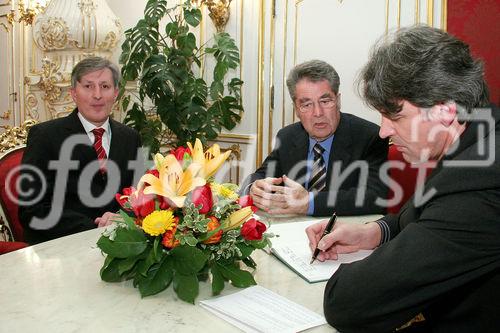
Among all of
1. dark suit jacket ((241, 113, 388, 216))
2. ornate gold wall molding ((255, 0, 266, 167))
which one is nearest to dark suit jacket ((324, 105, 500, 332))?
dark suit jacket ((241, 113, 388, 216))

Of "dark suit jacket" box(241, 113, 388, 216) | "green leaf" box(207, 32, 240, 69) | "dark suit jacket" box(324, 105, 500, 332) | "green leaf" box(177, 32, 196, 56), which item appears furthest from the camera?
"green leaf" box(177, 32, 196, 56)

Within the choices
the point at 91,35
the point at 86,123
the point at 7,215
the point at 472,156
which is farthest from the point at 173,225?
the point at 91,35

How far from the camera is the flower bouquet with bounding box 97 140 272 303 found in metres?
1.27

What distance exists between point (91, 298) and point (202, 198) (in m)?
0.36

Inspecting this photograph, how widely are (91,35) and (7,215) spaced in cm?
254

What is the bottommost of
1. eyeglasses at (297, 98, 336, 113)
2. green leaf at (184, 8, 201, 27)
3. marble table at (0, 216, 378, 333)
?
marble table at (0, 216, 378, 333)

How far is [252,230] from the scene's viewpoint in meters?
1.35

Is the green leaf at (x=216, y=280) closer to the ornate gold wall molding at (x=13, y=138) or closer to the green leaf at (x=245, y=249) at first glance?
the green leaf at (x=245, y=249)

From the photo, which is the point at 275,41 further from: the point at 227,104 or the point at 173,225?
the point at 173,225

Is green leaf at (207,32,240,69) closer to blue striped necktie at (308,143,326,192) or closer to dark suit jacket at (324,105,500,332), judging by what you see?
blue striped necktie at (308,143,326,192)

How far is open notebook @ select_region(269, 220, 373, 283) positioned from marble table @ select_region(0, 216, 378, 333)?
0.08 ft

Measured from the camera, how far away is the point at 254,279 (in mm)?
1373

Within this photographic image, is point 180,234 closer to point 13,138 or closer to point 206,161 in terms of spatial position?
point 206,161

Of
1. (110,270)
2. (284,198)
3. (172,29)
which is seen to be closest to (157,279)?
(110,270)
